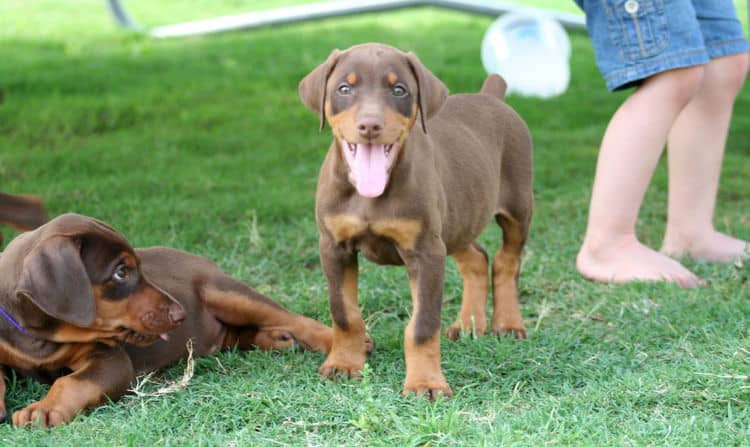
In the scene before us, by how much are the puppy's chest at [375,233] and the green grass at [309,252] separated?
1.79 feet

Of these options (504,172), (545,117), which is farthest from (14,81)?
(504,172)

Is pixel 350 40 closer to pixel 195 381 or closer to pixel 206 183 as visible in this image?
pixel 206 183

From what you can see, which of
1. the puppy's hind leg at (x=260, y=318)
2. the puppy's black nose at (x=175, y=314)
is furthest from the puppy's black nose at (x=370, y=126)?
the puppy's hind leg at (x=260, y=318)

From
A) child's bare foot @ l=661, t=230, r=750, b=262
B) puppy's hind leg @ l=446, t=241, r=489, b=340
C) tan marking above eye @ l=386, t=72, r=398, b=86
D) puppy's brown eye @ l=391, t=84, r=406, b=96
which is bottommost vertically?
child's bare foot @ l=661, t=230, r=750, b=262

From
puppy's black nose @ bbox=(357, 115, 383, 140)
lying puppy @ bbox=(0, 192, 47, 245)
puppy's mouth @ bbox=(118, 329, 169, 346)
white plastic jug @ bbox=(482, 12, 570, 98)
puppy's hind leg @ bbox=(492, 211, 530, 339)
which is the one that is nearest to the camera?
puppy's black nose @ bbox=(357, 115, 383, 140)

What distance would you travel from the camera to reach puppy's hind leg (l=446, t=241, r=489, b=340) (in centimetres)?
512

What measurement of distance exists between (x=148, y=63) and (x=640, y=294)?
797 cm

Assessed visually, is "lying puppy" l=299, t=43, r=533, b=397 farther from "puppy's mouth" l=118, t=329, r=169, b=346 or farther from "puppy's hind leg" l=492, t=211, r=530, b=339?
"puppy's mouth" l=118, t=329, r=169, b=346

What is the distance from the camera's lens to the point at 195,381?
4418 millimetres

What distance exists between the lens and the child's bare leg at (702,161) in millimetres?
6125

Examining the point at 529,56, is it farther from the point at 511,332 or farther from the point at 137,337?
the point at 137,337

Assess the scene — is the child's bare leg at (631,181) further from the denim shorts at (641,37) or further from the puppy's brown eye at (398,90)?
the puppy's brown eye at (398,90)

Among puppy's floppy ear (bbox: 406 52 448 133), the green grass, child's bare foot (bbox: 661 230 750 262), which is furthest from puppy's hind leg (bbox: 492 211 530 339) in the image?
child's bare foot (bbox: 661 230 750 262)

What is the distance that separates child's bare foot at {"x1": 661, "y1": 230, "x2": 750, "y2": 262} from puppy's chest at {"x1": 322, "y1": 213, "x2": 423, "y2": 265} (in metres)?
2.55
